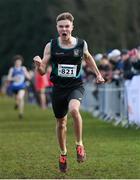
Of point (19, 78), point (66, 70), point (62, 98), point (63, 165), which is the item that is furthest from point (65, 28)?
point (19, 78)

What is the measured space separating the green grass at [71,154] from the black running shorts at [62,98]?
792mm

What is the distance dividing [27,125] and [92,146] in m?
7.45

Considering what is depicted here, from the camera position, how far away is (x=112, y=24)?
7462 centimetres

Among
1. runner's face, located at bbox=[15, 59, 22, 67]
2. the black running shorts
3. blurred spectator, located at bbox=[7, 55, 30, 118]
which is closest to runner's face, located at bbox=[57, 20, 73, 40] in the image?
the black running shorts

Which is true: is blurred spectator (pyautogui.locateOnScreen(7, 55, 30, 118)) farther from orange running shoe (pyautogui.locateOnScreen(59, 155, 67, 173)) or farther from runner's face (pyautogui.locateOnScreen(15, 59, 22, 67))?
orange running shoe (pyautogui.locateOnScreen(59, 155, 67, 173))

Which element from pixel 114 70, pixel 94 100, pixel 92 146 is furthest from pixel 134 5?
pixel 92 146

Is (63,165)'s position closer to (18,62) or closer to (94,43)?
(18,62)

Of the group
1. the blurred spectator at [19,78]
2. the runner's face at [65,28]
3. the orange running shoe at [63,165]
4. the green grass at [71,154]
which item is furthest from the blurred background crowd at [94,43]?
the orange running shoe at [63,165]

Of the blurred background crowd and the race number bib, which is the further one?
the blurred background crowd

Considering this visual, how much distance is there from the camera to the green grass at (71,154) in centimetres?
1020

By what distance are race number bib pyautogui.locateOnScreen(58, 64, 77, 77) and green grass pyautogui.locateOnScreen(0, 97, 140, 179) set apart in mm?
1289

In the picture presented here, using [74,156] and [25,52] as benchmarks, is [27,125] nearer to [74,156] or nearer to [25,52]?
[74,156]

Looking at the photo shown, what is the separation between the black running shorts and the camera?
35.2 feet

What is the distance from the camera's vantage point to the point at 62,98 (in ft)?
35.2
